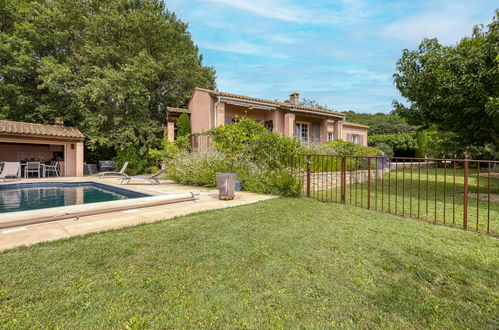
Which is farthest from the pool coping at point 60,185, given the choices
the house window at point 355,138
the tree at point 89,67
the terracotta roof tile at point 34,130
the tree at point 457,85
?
the house window at point 355,138

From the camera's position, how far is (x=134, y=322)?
1904mm

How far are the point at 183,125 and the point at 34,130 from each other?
8.69 m

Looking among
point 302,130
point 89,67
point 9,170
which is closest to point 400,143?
point 302,130

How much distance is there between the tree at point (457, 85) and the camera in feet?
23.3

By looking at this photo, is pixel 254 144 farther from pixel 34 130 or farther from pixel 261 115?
pixel 34 130

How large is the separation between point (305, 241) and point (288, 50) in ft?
51.9

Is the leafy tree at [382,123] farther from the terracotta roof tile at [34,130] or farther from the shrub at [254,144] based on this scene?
the terracotta roof tile at [34,130]

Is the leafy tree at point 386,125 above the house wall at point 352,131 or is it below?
above

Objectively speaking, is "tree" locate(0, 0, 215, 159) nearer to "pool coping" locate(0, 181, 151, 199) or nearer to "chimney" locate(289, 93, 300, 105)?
"pool coping" locate(0, 181, 151, 199)

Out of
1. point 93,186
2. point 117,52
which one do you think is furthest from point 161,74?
point 93,186

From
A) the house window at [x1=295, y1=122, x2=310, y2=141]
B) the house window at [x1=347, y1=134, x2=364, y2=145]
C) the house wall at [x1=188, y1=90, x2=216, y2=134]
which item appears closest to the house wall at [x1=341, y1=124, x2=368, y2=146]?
the house window at [x1=347, y1=134, x2=364, y2=145]

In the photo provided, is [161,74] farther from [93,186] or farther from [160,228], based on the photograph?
[160,228]

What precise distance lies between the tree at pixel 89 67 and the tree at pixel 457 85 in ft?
52.2

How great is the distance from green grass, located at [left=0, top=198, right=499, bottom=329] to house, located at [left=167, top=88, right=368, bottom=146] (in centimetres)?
1105
